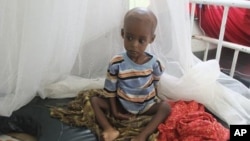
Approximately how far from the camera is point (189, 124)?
3.14 ft

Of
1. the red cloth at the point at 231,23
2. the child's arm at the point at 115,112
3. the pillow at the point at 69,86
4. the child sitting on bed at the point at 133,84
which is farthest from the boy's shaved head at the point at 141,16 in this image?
the red cloth at the point at 231,23

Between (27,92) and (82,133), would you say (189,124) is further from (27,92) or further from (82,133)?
(27,92)

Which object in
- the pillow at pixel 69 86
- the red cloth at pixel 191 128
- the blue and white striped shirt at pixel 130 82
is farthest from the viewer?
the pillow at pixel 69 86

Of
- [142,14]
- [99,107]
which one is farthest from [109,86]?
[142,14]

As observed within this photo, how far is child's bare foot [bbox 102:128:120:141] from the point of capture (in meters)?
0.96

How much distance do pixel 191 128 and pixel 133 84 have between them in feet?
0.91

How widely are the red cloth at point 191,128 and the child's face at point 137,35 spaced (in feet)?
0.97

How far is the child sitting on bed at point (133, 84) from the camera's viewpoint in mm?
992

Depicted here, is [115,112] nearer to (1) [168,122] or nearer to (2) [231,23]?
(1) [168,122]

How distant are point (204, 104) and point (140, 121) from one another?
1.08ft

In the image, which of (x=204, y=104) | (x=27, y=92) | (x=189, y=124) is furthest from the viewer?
(x=204, y=104)

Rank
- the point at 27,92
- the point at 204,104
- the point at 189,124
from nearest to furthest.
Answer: the point at 189,124 → the point at 27,92 → the point at 204,104

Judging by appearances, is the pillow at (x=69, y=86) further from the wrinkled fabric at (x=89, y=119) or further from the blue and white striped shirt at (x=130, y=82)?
the blue and white striped shirt at (x=130, y=82)

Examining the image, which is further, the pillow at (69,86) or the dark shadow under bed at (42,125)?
the pillow at (69,86)
